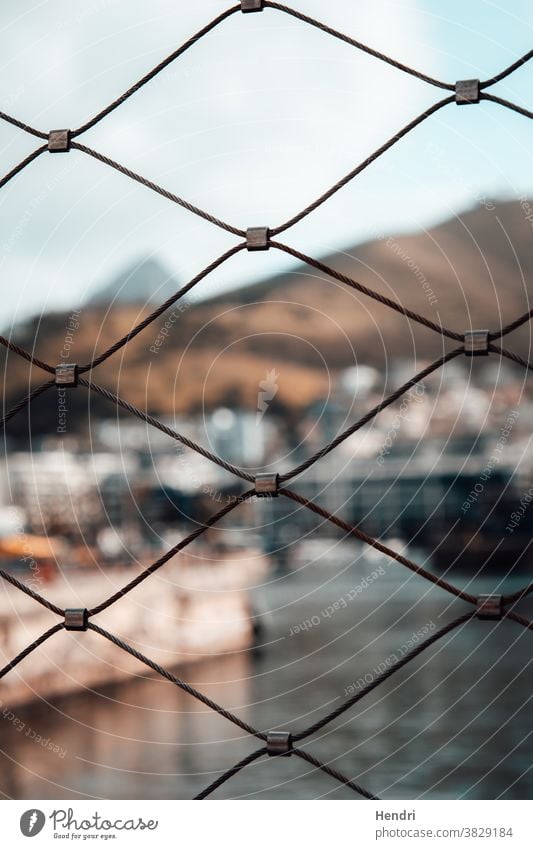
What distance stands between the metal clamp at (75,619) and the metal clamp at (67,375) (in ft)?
0.33

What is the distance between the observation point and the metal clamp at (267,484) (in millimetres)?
380

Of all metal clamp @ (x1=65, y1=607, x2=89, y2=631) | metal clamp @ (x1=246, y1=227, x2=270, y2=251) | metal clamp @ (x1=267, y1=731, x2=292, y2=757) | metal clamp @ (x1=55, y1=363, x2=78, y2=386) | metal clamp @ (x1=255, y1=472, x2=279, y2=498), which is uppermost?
metal clamp @ (x1=246, y1=227, x2=270, y2=251)

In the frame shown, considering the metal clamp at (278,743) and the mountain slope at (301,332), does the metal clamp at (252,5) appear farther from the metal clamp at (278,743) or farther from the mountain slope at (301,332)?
the mountain slope at (301,332)

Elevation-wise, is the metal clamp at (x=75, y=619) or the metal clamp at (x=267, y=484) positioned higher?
the metal clamp at (x=267, y=484)

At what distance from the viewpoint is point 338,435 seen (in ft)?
1.24

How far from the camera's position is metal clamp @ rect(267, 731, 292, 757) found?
364mm

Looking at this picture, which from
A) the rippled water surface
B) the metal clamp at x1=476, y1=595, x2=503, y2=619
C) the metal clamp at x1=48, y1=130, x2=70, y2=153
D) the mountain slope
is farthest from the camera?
the rippled water surface

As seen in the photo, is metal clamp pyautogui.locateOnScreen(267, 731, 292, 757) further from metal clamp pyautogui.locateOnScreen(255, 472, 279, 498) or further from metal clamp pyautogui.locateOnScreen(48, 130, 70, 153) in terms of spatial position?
metal clamp pyautogui.locateOnScreen(48, 130, 70, 153)

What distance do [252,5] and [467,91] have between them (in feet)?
0.38

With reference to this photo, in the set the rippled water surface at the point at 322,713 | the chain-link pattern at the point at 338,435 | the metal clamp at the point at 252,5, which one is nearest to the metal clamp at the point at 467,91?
the chain-link pattern at the point at 338,435

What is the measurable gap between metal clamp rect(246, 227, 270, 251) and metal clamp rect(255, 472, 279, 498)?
3.8 inches

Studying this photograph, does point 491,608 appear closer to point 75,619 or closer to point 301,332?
point 75,619

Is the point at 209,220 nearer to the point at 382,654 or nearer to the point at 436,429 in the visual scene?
the point at 436,429

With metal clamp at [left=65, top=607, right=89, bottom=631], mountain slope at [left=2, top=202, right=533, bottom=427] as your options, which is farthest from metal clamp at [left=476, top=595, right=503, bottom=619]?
mountain slope at [left=2, top=202, right=533, bottom=427]
